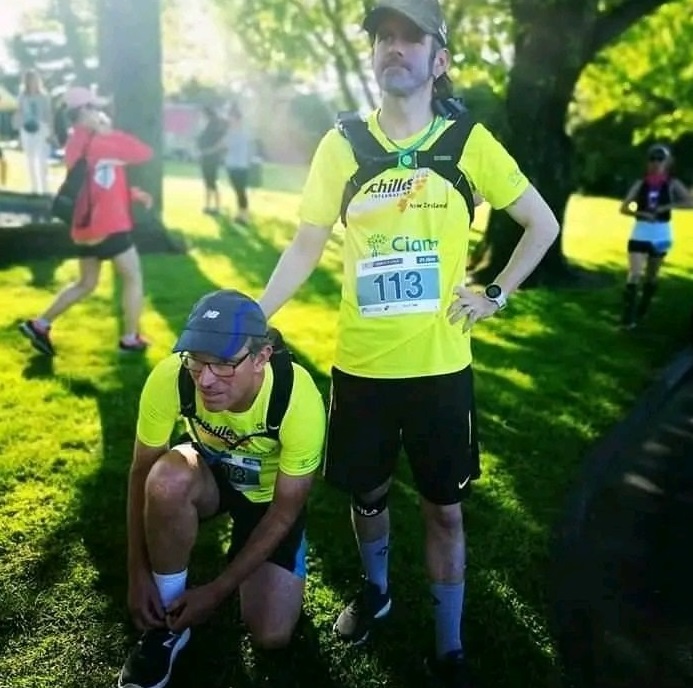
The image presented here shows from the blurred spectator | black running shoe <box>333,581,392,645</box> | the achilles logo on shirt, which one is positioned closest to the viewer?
the achilles logo on shirt

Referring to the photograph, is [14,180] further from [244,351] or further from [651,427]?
[244,351]

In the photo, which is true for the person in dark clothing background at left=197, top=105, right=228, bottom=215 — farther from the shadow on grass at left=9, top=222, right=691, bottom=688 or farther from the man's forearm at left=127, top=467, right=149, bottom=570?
the man's forearm at left=127, top=467, right=149, bottom=570

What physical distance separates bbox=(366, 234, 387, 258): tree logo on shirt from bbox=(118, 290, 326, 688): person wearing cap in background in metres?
0.43

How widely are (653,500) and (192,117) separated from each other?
50000 mm

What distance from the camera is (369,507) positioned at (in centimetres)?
356

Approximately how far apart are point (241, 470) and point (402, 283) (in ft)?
2.93

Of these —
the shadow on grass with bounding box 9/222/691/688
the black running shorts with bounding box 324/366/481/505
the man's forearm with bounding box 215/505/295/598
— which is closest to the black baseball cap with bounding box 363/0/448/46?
the black running shorts with bounding box 324/366/481/505

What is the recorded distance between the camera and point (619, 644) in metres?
3.72

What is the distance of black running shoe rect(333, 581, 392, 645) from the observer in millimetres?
3656

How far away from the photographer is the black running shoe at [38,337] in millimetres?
7090

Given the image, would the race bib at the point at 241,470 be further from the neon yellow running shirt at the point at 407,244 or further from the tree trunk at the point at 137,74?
the tree trunk at the point at 137,74

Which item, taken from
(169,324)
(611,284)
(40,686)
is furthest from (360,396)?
(611,284)

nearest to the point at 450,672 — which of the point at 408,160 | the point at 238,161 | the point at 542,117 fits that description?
the point at 408,160

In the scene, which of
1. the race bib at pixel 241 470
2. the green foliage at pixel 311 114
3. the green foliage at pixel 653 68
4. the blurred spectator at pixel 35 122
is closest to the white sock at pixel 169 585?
the race bib at pixel 241 470
